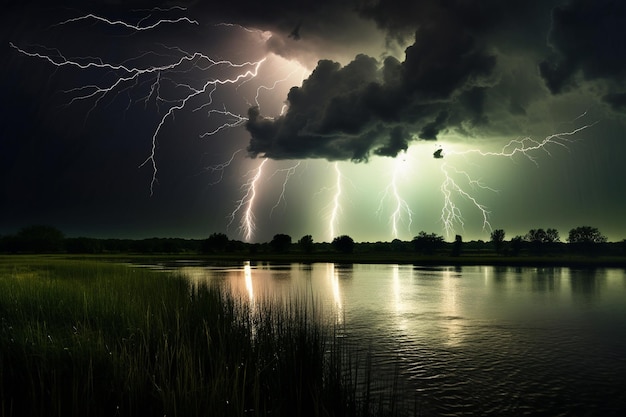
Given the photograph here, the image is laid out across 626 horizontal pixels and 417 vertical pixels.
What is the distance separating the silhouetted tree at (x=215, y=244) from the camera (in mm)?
164750

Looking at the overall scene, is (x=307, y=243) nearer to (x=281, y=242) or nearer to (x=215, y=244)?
(x=281, y=242)

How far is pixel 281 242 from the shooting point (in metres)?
167

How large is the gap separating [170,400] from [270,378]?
1.99 m

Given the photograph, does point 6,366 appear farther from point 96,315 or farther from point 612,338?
point 612,338

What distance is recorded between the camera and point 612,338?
17.5m

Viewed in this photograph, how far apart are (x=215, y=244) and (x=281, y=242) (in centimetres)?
2357

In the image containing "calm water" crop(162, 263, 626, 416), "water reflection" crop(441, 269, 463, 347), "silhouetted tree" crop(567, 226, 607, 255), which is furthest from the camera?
"silhouetted tree" crop(567, 226, 607, 255)

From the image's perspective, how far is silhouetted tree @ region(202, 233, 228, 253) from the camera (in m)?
165

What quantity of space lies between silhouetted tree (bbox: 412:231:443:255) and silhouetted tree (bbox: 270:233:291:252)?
1835 inches

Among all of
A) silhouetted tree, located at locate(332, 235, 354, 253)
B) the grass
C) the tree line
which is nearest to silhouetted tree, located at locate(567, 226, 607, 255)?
the tree line

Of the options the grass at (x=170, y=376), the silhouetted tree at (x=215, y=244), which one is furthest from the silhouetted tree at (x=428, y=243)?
the grass at (x=170, y=376)

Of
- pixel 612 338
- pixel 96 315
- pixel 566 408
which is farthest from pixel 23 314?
pixel 612 338

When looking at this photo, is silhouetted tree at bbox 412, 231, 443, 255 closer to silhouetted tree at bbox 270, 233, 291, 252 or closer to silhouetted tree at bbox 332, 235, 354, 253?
silhouetted tree at bbox 332, 235, 354, 253

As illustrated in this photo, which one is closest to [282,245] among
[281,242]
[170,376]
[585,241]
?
[281,242]
